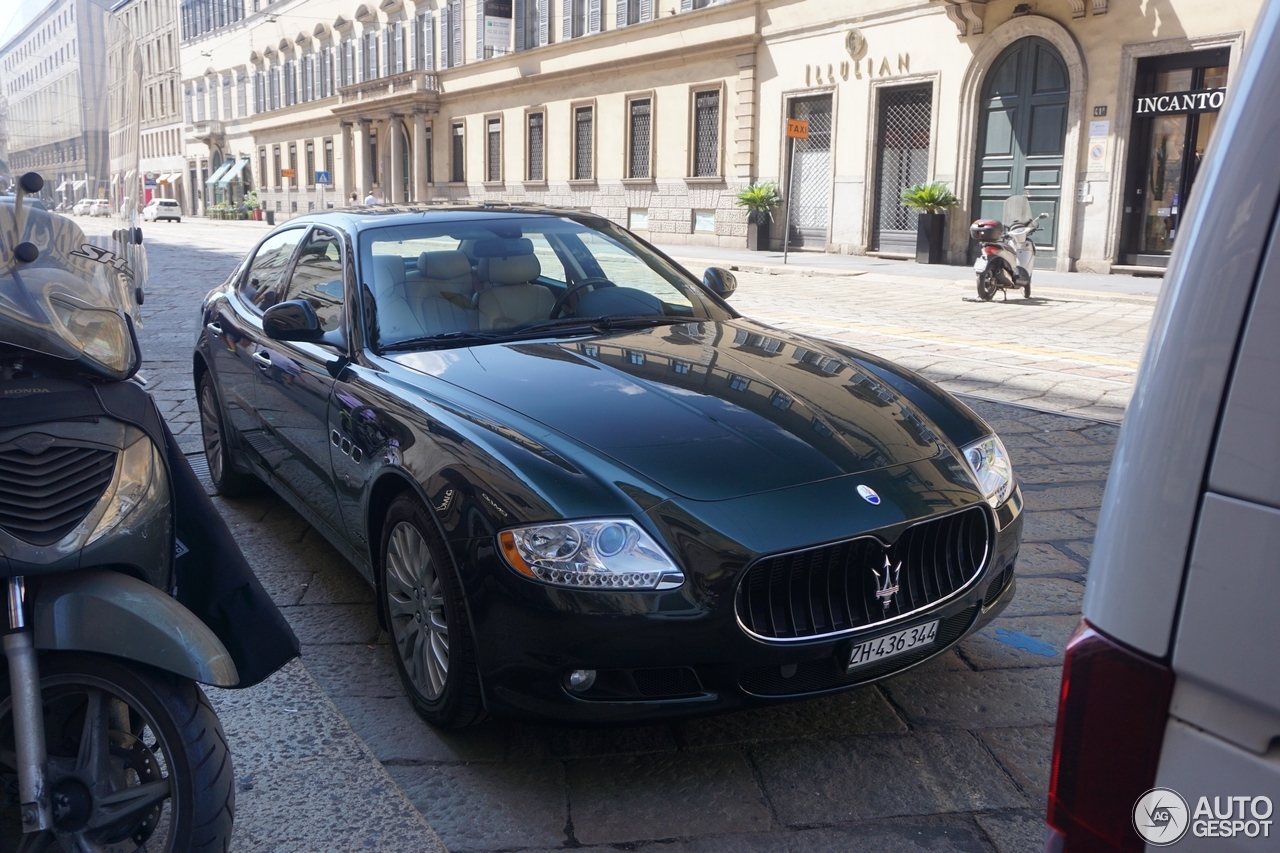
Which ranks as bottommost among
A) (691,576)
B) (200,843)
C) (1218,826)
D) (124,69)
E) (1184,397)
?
(200,843)

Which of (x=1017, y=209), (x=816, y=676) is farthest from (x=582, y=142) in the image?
(x=816, y=676)

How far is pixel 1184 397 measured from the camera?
43.3 inches

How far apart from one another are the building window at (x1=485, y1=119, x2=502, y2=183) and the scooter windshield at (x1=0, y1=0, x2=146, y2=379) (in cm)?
3624

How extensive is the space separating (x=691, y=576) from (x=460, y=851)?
79cm

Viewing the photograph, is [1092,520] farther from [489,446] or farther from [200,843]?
[200,843]

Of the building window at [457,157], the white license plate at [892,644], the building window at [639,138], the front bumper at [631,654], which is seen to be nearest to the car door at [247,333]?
the front bumper at [631,654]

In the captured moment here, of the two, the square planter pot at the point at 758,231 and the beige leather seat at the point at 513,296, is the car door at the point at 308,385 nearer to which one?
the beige leather seat at the point at 513,296

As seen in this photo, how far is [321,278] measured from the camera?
166 inches

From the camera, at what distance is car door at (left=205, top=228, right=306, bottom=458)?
462cm

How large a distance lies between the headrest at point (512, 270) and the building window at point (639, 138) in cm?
2705

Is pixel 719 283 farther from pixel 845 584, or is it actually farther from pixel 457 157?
pixel 457 157

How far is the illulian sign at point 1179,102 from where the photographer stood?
1720 centimetres

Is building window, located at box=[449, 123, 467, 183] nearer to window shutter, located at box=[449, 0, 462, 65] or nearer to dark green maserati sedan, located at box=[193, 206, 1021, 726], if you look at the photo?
window shutter, located at box=[449, 0, 462, 65]

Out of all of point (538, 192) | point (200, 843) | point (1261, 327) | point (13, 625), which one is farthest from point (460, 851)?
point (538, 192)
